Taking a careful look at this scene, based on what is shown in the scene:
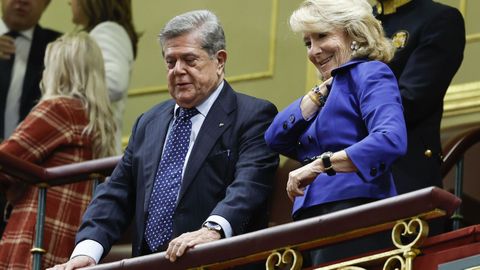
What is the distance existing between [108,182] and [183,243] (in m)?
0.81

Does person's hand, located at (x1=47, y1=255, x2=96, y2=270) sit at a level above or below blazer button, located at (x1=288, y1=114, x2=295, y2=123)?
below

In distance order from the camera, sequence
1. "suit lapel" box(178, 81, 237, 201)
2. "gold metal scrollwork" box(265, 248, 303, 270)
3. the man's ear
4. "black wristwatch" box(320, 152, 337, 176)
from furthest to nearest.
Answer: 1. the man's ear
2. "suit lapel" box(178, 81, 237, 201)
3. "gold metal scrollwork" box(265, 248, 303, 270)
4. "black wristwatch" box(320, 152, 337, 176)

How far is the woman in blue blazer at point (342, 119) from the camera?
5582 mm

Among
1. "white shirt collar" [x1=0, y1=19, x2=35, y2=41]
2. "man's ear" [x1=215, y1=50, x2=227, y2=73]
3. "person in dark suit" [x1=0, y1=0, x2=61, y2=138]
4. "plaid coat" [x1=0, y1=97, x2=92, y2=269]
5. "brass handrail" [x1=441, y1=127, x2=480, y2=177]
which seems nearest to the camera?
"man's ear" [x1=215, y1=50, x2=227, y2=73]

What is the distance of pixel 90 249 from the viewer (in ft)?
21.1

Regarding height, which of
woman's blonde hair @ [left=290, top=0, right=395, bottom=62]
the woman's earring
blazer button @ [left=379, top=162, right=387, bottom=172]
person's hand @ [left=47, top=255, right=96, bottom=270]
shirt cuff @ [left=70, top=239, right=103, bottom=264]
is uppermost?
woman's blonde hair @ [left=290, top=0, right=395, bottom=62]

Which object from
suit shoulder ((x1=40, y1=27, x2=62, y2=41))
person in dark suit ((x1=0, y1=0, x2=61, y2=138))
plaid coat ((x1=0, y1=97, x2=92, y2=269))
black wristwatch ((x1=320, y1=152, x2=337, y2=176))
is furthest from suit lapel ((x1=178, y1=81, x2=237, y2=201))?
suit shoulder ((x1=40, y1=27, x2=62, y2=41))

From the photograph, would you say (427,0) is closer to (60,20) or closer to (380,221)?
(380,221)

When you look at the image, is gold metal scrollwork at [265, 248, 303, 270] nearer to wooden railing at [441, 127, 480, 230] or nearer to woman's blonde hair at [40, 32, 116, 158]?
wooden railing at [441, 127, 480, 230]

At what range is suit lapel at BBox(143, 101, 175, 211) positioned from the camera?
21.1ft

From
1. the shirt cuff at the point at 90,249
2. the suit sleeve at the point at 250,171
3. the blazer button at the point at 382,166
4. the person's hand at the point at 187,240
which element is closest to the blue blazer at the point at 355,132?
the blazer button at the point at 382,166

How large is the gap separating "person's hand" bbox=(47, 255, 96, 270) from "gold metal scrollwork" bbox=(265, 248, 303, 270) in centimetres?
89

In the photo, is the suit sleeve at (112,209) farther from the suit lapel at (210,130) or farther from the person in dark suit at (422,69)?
the person in dark suit at (422,69)

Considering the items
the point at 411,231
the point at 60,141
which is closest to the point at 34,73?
the point at 60,141
